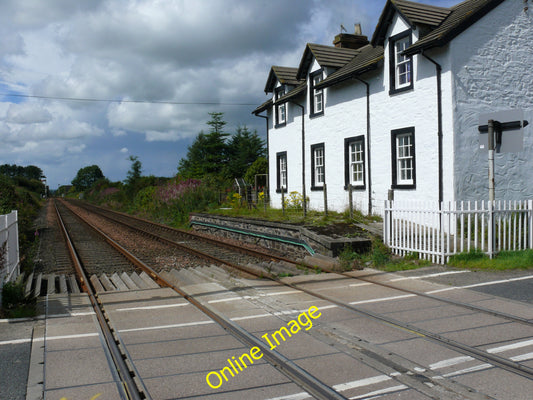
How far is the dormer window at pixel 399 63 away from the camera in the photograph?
49.3 feet

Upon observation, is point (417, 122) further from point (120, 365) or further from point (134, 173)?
point (134, 173)

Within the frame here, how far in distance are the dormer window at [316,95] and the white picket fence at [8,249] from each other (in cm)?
1337

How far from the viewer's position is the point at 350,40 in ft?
76.8

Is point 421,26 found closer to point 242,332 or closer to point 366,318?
point 366,318

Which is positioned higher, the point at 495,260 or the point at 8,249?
the point at 8,249

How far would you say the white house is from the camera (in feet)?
43.5

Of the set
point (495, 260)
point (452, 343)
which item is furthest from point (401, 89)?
point (452, 343)

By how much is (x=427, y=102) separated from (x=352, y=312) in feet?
31.2

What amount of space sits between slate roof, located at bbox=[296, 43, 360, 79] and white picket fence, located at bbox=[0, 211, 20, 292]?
44.5ft

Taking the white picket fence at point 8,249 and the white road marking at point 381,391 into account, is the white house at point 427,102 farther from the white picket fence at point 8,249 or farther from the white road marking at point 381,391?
the white picket fence at point 8,249

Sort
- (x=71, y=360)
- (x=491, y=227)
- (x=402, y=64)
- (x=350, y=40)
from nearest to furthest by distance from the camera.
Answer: (x=71, y=360) < (x=491, y=227) < (x=402, y=64) < (x=350, y=40)

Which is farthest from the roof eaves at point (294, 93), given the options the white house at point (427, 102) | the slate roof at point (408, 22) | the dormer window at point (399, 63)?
the dormer window at point (399, 63)

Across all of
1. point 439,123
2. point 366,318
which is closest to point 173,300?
point 366,318

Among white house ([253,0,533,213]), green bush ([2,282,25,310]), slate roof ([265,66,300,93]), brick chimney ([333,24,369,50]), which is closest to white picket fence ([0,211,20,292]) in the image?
green bush ([2,282,25,310])
